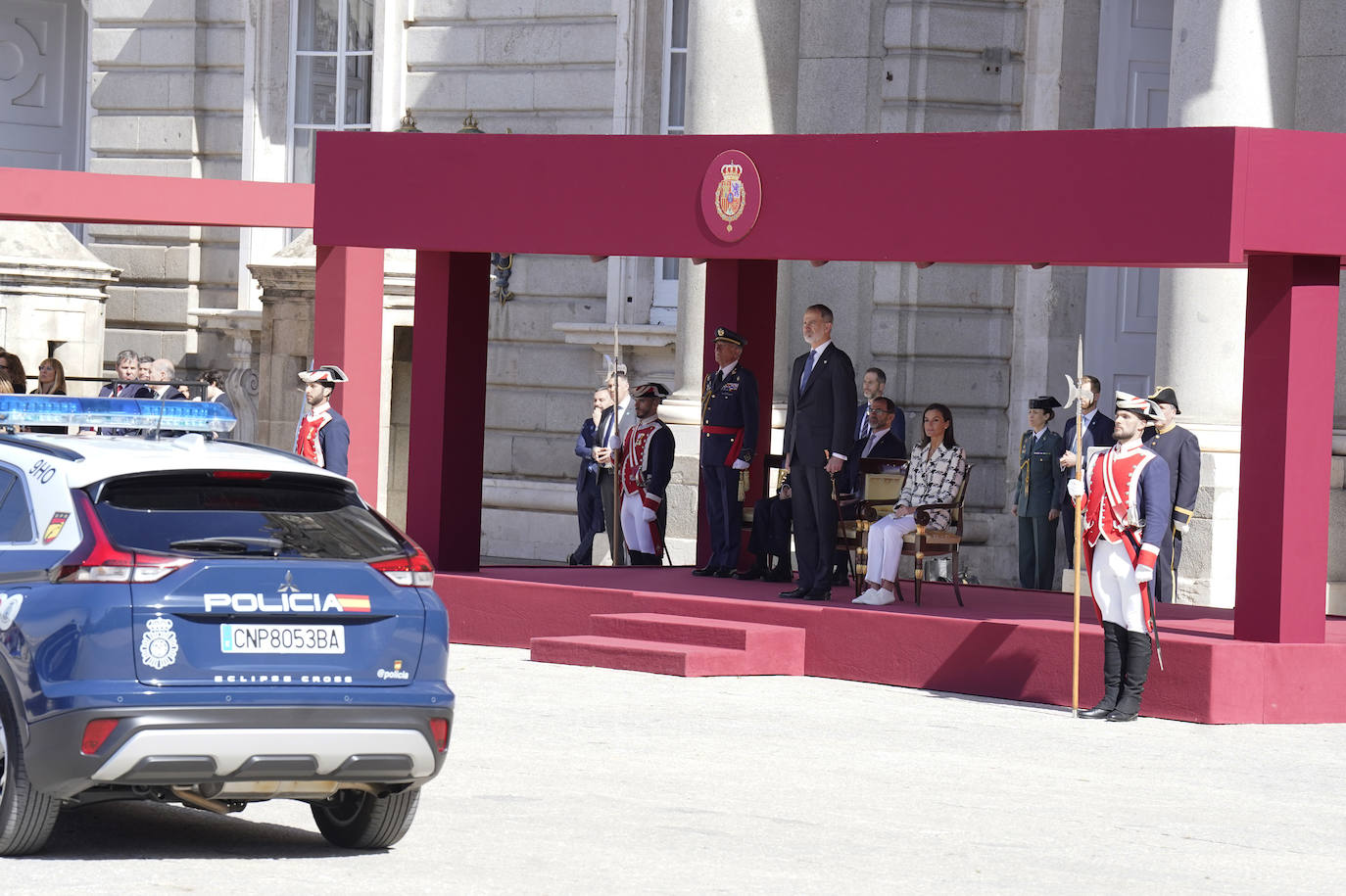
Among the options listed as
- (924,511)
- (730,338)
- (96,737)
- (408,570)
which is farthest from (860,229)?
(96,737)

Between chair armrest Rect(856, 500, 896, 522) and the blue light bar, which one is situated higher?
the blue light bar

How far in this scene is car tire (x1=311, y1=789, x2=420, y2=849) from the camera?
8.04 m

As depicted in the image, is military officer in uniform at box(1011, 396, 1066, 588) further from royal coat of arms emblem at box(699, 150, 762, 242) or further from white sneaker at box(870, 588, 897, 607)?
royal coat of arms emblem at box(699, 150, 762, 242)

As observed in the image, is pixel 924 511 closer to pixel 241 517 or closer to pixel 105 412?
pixel 105 412

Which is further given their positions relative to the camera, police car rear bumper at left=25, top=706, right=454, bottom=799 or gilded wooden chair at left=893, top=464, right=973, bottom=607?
gilded wooden chair at left=893, top=464, right=973, bottom=607

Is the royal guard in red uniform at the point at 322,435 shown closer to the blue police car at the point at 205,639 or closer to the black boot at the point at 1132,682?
the black boot at the point at 1132,682

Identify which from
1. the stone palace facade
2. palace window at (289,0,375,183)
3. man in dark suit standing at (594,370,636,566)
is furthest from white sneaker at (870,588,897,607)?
palace window at (289,0,375,183)

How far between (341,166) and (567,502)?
7.20 metres

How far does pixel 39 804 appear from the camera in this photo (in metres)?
7.47

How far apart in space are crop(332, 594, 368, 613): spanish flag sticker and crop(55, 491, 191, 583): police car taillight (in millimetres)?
500

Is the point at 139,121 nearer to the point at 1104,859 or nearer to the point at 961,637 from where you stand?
the point at 961,637

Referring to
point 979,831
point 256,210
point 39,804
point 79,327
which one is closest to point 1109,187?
point 979,831

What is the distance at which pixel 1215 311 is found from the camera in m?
16.3

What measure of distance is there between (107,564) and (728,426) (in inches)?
327
